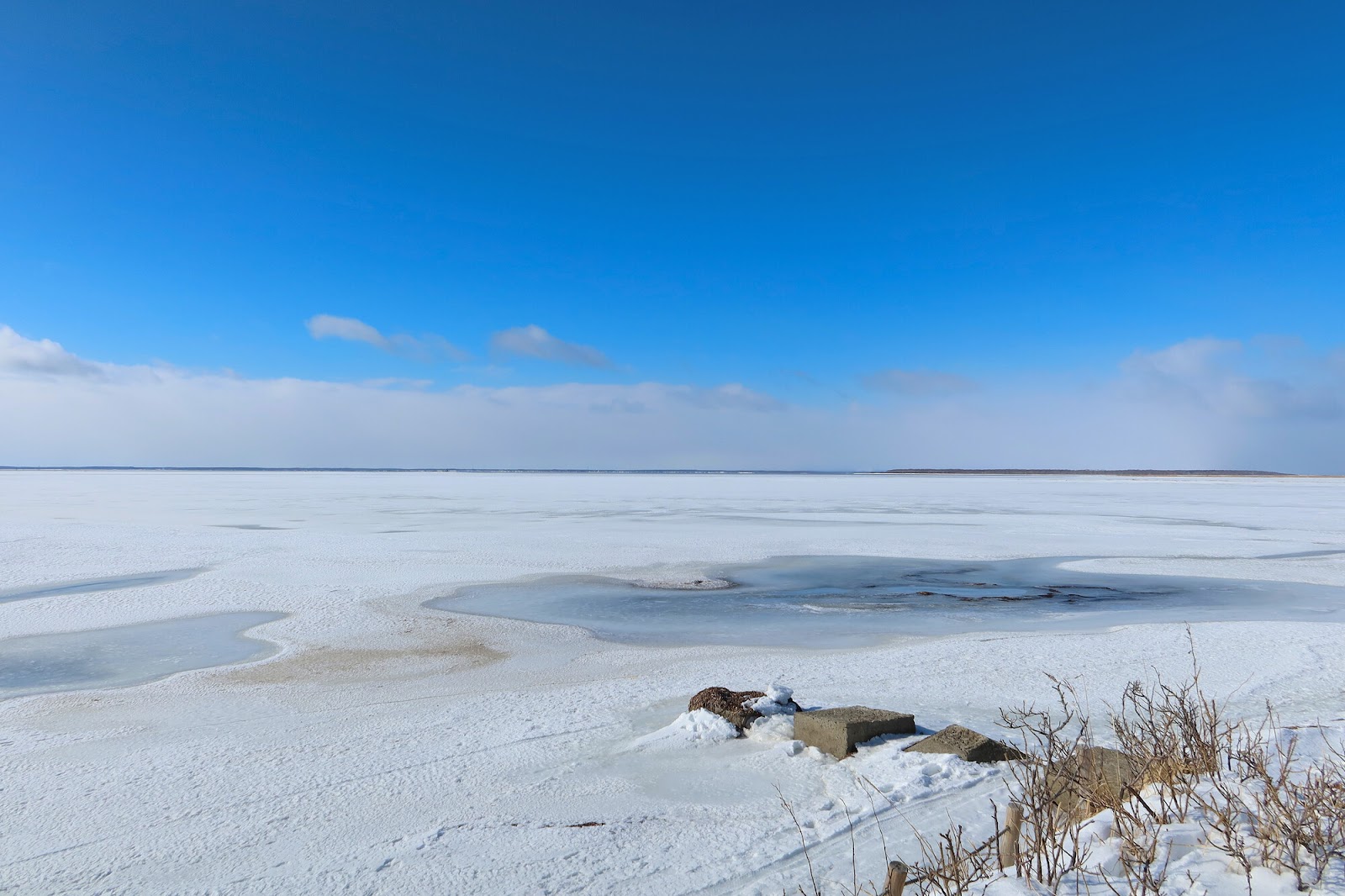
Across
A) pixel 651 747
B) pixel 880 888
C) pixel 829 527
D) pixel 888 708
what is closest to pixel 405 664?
pixel 651 747

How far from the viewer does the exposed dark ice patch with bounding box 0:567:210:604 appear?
9.71m

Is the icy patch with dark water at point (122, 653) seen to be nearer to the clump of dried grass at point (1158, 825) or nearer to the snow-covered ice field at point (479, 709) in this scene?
the snow-covered ice field at point (479, 709)

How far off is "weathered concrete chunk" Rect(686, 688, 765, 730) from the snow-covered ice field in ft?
0.44

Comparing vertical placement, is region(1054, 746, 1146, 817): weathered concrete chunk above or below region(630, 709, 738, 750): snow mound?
above

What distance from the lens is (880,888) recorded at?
3.19 m

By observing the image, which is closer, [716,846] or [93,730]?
[716,846]

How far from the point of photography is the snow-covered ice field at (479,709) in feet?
11.5

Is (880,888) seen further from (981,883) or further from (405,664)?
(405,664)

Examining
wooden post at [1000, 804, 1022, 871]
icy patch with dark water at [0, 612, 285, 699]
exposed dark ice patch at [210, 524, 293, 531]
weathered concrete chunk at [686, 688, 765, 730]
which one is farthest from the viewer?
exposed dark ice patch at [210, 524, 293, 531]

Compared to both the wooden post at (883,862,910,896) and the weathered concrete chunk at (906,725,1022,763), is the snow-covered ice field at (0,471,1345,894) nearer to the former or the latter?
the weathered concrete chunk at (906,725,1022,763)

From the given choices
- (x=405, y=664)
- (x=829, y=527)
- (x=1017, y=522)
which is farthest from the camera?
(x=1017, y=522)

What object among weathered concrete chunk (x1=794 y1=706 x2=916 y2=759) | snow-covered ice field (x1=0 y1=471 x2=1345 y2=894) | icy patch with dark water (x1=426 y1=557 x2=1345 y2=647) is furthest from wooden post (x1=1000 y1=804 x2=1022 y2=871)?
icy patch with dark water (x1=426 y1=557 x2=1345 y2=647)

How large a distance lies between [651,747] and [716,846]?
4.19 feet

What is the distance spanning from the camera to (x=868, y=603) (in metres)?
9.79
